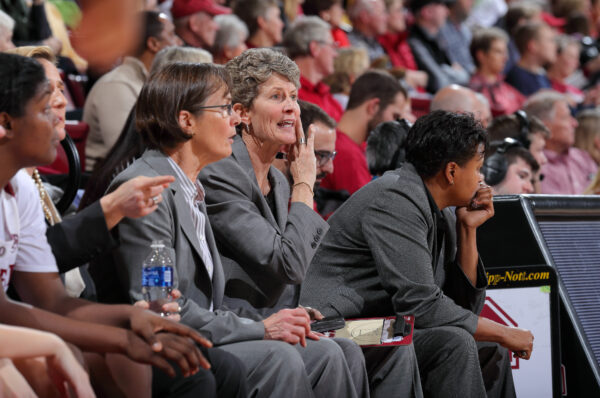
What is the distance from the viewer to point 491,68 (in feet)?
31.0

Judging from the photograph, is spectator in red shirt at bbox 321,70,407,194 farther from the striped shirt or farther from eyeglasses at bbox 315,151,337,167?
the striped shirt

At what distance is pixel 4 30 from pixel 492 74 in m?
5.88

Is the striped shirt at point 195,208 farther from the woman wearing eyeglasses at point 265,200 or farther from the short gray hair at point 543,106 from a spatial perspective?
the short gray hair at point 543,106

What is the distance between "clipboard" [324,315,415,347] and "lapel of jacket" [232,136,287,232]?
439 mm

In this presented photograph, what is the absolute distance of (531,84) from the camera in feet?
32.9

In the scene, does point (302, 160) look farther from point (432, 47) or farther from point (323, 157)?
point (432, 47)

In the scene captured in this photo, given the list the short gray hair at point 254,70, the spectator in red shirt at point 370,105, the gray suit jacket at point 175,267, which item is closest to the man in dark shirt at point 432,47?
the spectator in red shirt at point 370,105

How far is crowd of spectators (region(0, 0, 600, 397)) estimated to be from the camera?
2287 mm

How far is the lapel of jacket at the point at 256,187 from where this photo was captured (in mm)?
3352

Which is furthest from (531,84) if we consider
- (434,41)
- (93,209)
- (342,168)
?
A: (93,209)

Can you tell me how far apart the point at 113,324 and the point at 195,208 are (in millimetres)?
800

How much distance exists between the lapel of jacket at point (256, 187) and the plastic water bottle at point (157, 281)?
73 cm

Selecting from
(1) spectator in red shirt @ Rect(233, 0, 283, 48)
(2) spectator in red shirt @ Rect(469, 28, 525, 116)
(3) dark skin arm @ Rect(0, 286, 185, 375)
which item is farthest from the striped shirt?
(2) spectator in red shirt @ Rect(469, 28, 525, 116)

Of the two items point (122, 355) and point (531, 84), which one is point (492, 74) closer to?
point (531, 84)
